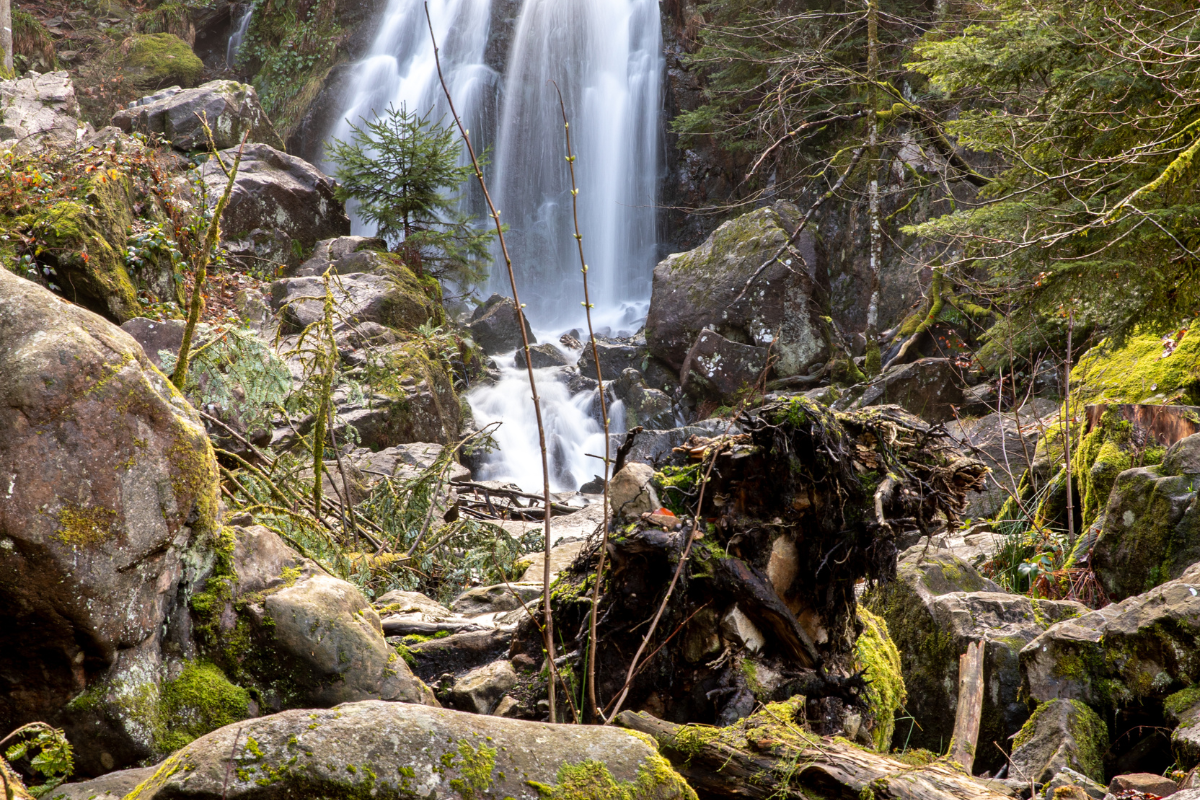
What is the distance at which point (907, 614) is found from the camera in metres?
4.13

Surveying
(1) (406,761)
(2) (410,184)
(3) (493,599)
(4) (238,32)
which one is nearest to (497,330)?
(2) (410,184)

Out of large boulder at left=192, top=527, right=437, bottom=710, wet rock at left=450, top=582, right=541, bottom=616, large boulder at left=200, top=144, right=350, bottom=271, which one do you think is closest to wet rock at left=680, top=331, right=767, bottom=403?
large boulder at left=200, top=144, right=350, bottom=271

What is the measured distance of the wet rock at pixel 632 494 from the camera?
2613mm

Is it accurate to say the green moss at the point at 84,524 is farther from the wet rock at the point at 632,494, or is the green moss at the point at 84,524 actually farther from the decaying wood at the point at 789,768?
the decaying wood at the point at 789,768

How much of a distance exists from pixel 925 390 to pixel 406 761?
32.9ft

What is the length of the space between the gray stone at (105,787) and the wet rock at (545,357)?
1249cm

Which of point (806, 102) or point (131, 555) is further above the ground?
point (806, 102)

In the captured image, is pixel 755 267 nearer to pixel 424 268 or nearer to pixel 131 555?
pixel 424 268

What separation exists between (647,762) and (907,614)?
3.03 m

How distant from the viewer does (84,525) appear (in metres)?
1.97

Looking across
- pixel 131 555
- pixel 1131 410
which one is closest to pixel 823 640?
pixel 131 555

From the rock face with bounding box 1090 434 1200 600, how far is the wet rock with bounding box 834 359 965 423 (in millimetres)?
5464

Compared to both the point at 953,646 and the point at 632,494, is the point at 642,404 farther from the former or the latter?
the point at 632,494

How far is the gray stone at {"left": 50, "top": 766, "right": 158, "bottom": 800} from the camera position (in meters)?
1.73
